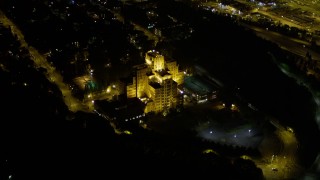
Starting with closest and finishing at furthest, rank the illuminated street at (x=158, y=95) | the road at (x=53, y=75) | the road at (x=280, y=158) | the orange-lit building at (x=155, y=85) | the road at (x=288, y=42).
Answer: the illuminated street at (x=158, y=95) → the road at (x=280, y=158) → the orange-lit building at (x=155, y=85) → the road at (x=53, y=75) → the road at (x=288, y=42)

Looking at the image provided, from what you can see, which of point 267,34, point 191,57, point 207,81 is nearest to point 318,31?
point 267,34

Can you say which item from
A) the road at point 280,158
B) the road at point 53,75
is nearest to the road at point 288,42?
the road at point 280,158

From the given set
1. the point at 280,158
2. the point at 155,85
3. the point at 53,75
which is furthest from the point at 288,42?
the point at 53,75

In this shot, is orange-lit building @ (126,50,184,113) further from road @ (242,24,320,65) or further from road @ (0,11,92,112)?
road @ (242,24,320,65)

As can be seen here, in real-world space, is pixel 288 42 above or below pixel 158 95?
below

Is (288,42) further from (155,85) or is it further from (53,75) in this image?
(53,75)

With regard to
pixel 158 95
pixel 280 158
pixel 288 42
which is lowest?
pixel 280 158

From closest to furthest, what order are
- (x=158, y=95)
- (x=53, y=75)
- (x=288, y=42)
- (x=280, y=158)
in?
(x=280, y=158)
(x=158, y=95)
(x=53, y=75)
(x=288, y=42)

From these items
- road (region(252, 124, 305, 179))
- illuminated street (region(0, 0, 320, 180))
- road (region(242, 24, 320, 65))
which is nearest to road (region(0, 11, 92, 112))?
illuminated street (region(0, 0, 320, 180))

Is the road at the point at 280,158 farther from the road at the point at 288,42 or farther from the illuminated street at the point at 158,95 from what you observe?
the road at the point at 288,42
